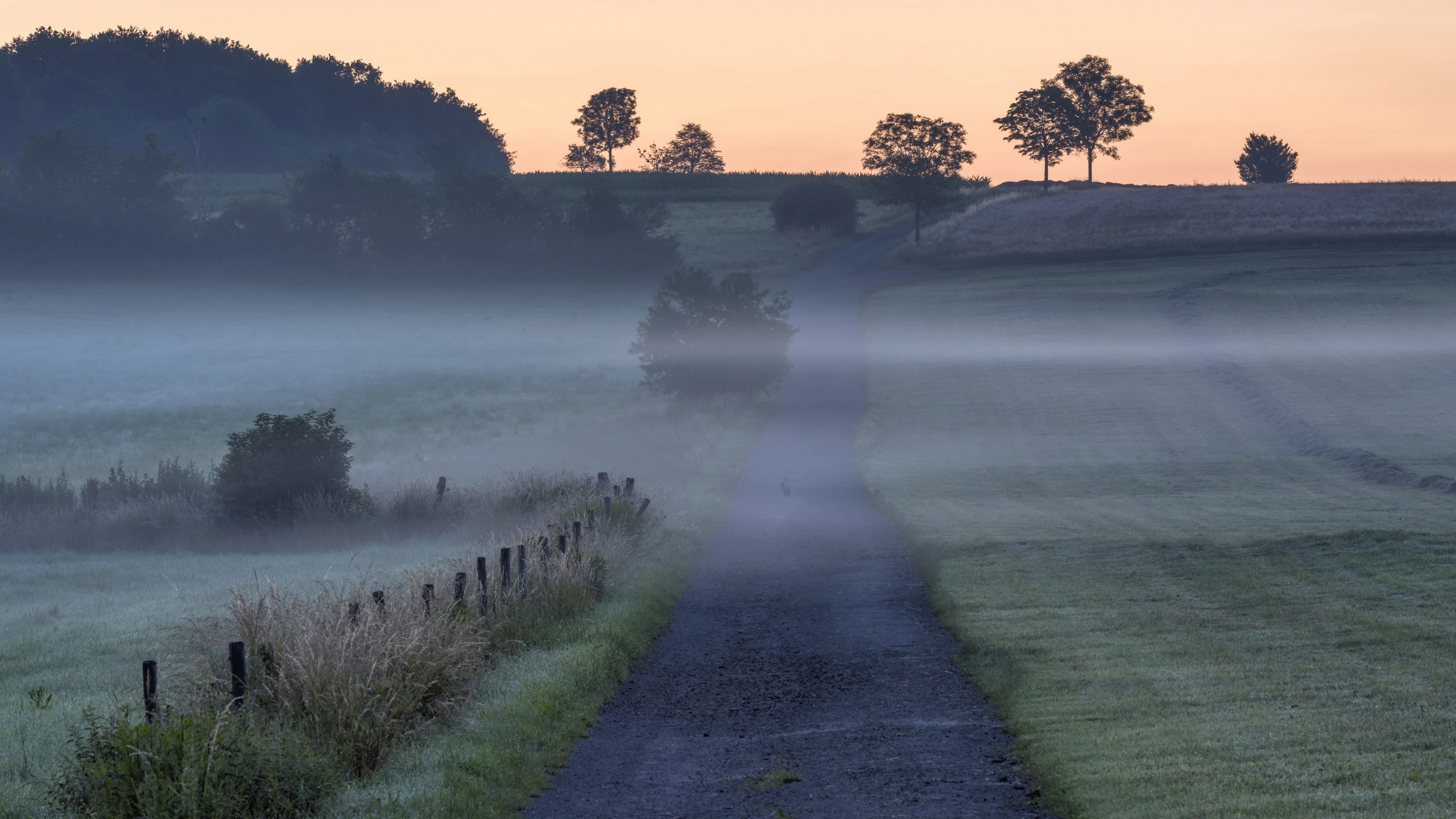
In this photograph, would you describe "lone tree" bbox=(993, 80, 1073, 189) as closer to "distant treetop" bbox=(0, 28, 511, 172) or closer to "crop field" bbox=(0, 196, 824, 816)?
"crop field" bbox=(0, 196, 824, 816)

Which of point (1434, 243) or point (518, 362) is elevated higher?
point (1434, 243)

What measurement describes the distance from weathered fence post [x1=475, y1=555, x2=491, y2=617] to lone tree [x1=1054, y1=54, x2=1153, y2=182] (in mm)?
116428

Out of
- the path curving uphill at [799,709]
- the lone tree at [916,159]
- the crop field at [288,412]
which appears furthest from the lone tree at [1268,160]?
the path curving uphill at [799,709]

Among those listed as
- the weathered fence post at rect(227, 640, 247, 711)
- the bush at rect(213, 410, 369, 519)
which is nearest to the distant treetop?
the bush at rect(213, 410, 369, 519)

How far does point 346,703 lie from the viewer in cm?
1041

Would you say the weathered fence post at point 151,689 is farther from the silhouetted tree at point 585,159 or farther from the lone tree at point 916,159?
the silhouetted tree at point 585,159

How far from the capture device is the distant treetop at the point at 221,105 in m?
134

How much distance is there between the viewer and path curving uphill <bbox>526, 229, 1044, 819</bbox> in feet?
32.9

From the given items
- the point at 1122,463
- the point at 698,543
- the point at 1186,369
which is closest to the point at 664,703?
the point at 698,543

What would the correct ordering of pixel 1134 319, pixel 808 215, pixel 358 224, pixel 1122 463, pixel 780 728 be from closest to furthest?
pixel 780 728
pixel 1122 463
pixel 1134 319
pixel 358 224
pixel 808 215

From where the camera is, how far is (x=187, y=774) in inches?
333

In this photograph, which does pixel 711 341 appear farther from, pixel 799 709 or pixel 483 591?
pixel 799 709

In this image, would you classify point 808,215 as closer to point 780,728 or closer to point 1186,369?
point 1186,369

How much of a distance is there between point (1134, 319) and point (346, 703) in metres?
57.0
